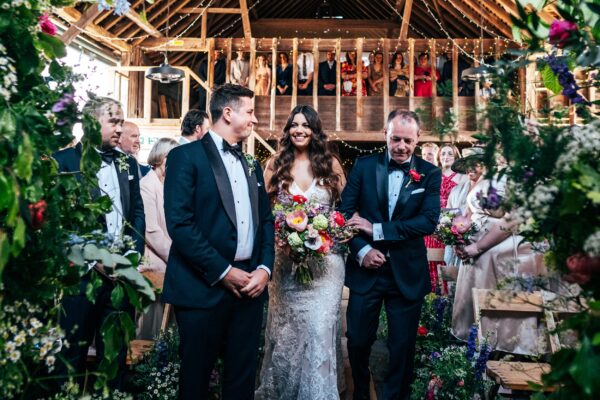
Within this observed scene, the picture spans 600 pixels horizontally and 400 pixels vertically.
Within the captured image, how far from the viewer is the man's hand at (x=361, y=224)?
3.54 metres

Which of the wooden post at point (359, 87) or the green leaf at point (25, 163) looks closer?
the green leaf at point (25, 163)

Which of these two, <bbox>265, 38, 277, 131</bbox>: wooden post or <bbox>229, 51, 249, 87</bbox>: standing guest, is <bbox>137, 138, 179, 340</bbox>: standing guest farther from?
<bbox>229, 51, 249, 87</bbox>: standing guest

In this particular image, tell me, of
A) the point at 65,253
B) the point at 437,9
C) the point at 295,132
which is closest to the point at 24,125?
the point at 65,253

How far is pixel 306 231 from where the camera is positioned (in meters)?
3.52

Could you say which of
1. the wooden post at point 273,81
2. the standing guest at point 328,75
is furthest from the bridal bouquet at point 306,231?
the standing guest at point 328,75

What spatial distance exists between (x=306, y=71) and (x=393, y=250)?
989cm

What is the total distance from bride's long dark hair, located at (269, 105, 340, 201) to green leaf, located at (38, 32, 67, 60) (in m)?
2.46

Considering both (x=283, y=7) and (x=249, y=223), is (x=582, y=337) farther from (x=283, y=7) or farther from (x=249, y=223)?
(x=283, y=7)

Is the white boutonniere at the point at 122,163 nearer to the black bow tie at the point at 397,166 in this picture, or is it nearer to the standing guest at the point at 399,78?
the black bow tie at the point at 397,166

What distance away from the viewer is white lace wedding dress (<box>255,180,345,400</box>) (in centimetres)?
368

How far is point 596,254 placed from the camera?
4.36 feet

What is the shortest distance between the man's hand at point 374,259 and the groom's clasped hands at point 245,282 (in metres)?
0.74

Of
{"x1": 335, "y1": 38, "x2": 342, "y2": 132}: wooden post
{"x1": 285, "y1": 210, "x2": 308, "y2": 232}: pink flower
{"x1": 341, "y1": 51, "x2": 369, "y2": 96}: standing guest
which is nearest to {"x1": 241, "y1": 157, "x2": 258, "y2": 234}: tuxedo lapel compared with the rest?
{"x1": 285, "y1": 210, "x2": 308, "y2": 232}: pink flower

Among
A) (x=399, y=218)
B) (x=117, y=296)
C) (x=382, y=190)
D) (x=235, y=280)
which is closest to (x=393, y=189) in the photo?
(x=382, y=190)
